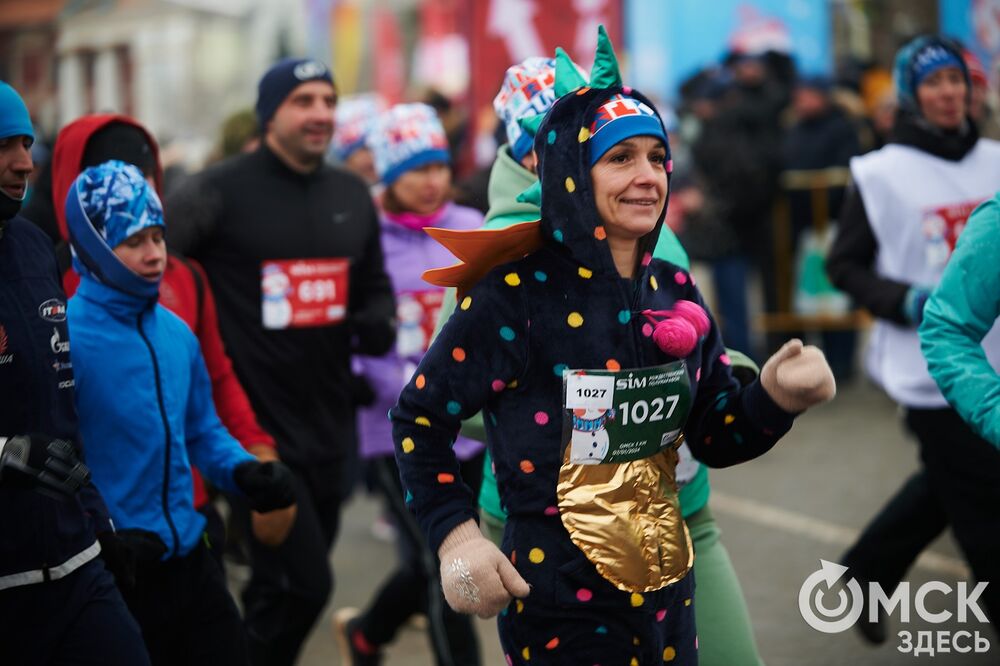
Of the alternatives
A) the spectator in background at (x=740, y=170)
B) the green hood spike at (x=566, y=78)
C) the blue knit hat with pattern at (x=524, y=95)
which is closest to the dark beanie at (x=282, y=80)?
the blue knit hat with pattern at (x=524, y=95)

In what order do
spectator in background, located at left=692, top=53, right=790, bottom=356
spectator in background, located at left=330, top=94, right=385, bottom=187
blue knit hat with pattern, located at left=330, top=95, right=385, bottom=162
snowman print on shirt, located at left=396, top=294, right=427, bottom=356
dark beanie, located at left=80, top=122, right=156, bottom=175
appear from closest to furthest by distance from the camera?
dark beanie, located at left=80, top=122, right=156, bottom=175
snowman print on shirt, located at left=396, top=294, right=427, bottom=356
spectator in background, located at left=330, top=94, right=385, bottom=187
blue knit hat with pattern, located at left=330, top=95, right=385, bottom=162
spectator in background, located at left=692, top=53, right=790, bottom=356

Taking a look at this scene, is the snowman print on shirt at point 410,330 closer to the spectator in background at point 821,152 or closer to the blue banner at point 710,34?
the spectator in background at point 821,152

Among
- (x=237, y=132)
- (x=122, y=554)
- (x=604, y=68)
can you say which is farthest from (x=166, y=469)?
(x=237, y=132)

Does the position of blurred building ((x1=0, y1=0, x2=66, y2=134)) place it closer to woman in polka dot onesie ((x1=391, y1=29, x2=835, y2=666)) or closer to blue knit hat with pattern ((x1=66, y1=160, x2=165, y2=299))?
blue knit hat with pattern ((x1=66, y1=160, x2=165, y2=299))

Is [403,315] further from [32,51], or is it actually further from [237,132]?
[32,51]

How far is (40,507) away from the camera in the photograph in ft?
10.4

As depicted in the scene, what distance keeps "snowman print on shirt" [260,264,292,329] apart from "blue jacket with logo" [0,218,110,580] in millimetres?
1628

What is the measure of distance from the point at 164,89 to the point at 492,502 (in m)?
12.5

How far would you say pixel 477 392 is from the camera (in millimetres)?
3074

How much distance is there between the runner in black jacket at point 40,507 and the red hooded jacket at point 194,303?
0.89m

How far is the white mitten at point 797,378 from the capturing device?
3.01m

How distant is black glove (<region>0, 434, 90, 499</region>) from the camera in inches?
116

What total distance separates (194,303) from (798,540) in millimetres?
3810

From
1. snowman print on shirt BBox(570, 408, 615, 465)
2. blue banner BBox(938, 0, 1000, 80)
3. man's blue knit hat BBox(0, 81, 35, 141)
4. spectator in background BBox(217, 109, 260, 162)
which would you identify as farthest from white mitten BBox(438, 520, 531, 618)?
blue banner BBox(938, 0, 1000, 80)
